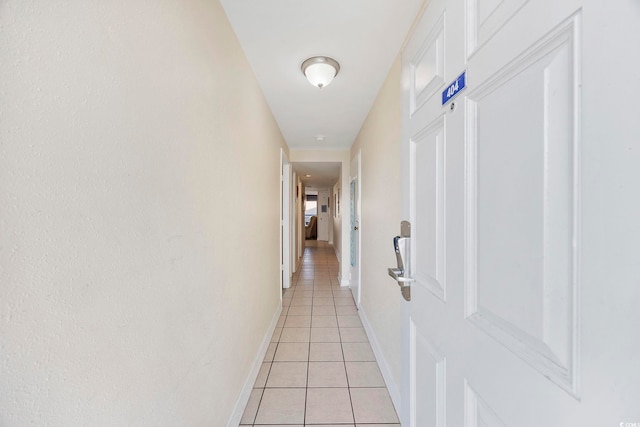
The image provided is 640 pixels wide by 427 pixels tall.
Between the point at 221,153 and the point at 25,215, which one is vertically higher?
the point at 221,153

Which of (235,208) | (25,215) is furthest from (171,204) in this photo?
(235,208)

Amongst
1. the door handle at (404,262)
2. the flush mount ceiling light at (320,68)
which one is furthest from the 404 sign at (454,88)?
the flush mount ceiling light at (320,68)

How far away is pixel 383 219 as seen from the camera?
2.16m

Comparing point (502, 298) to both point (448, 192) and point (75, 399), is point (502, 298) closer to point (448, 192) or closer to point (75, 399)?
point (448, 192)

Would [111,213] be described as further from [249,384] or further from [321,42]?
[249,384]

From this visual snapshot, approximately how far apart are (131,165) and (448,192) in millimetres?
875

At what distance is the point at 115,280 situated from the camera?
64cm

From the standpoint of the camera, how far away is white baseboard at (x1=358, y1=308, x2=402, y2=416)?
167 centimetres

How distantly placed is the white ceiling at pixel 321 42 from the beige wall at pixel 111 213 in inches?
10.3

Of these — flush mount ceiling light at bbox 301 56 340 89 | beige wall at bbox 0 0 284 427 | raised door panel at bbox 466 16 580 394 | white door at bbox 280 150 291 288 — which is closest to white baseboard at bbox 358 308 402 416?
beige wall at bbox 0 0 284 427

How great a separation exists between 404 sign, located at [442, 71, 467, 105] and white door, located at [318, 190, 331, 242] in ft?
32.6

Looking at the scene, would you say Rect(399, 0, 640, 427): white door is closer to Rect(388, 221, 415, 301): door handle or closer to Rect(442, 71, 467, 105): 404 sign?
Rect(442, 71, 467, 105): 404 sign

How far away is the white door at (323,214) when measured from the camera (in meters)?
10.8

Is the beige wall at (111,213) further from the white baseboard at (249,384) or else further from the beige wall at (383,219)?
the beige wall at (383,219)
